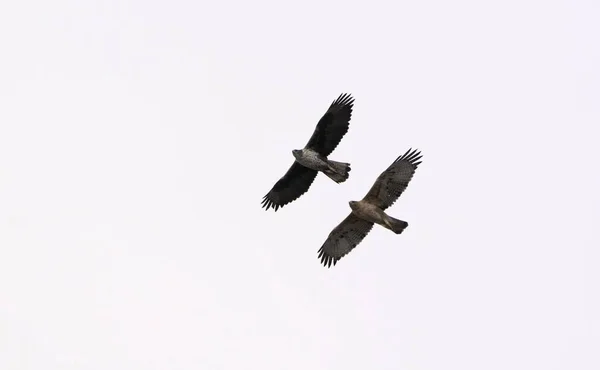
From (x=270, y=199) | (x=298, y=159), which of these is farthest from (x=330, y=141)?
(x=270, y=199)

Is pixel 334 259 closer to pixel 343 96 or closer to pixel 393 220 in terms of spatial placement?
pixel 393 220

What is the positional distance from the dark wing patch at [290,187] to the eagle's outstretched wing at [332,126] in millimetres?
1059

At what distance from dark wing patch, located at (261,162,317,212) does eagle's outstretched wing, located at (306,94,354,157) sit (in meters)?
1.06

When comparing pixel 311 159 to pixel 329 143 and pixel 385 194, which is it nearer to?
pixel 329 143

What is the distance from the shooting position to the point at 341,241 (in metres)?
24.7

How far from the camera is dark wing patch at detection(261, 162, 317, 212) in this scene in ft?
85.0

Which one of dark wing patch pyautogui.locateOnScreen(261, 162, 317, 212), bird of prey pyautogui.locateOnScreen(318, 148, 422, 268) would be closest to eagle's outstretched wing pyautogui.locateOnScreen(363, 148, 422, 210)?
bird of prey pyautogui.locateOnScreen(318, 148, 422, 268)

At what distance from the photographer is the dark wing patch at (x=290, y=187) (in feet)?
85.0

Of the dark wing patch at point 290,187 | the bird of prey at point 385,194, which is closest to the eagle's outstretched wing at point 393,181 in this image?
the bird of prey at point 385,194

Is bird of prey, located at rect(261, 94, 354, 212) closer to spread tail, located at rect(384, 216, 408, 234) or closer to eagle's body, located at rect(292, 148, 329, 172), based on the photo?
eagle's body, located at rect(292, 148, 329, 172)

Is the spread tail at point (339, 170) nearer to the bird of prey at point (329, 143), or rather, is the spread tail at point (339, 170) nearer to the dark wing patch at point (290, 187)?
the bird of prey at point (329, 143)

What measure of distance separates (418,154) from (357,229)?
247cm

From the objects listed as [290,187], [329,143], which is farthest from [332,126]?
[290,187]

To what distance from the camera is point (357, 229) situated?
24.5 m
